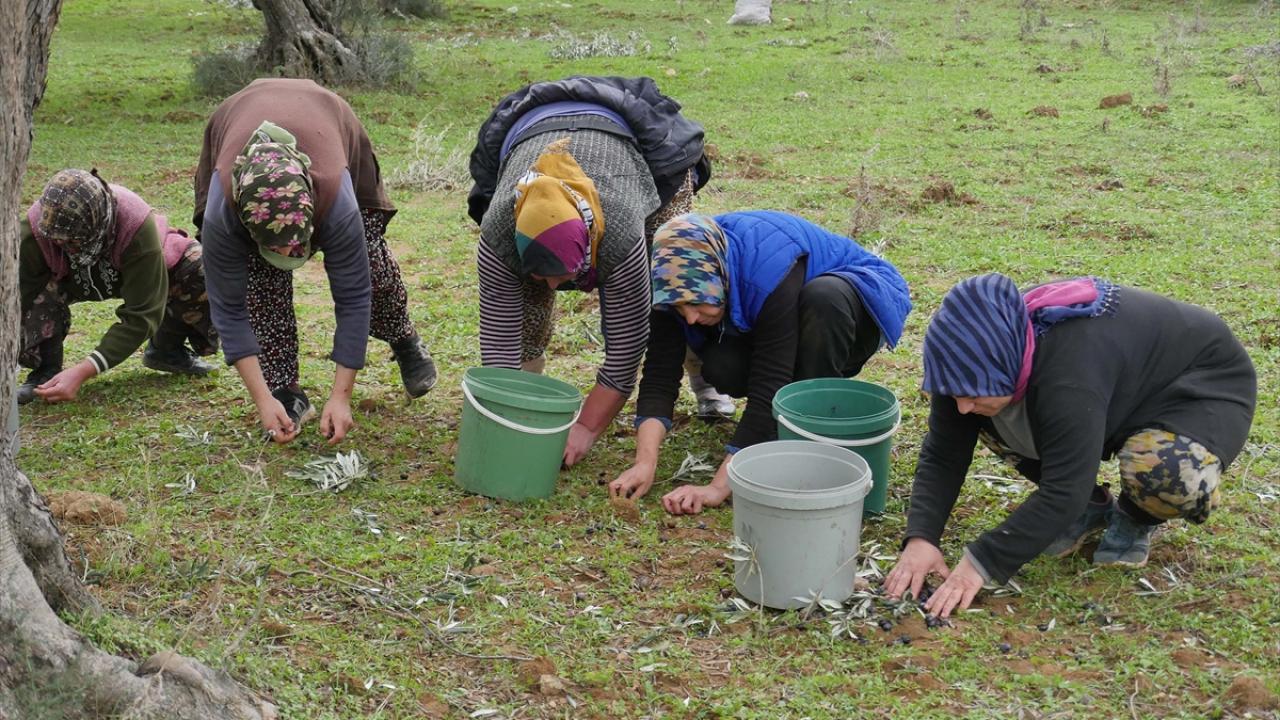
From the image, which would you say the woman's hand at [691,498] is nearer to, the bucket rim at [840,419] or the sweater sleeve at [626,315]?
the bucket rim at [840,419]

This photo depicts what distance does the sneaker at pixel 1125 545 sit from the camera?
3.20m

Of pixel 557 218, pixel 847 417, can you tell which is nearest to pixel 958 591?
pixel 847 417

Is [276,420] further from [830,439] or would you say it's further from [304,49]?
[304,49]

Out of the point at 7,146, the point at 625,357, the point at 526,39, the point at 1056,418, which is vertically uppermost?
the point at 7,146

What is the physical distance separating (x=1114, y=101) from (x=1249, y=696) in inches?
315

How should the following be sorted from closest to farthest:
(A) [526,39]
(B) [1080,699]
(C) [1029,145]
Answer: (B) [1080,699] < (C) [1029,145] < (A) [526,39]

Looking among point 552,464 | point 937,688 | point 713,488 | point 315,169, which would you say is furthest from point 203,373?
point 937,688

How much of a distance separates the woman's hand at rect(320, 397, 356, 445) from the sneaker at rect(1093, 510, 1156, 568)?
2.20 meters

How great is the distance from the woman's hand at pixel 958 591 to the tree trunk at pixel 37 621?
1524 millimetres

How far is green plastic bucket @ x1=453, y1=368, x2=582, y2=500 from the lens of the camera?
11.6 ft

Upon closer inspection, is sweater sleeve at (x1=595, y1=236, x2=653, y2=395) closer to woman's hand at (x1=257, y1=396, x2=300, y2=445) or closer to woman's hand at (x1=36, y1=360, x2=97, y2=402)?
woman's hand at (x1=257, y1=396, x2=300, y2=445)

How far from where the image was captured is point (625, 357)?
3773 millimetres

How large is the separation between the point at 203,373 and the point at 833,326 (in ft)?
8.39

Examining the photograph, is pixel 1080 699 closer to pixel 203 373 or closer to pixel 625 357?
pixel 625 357
